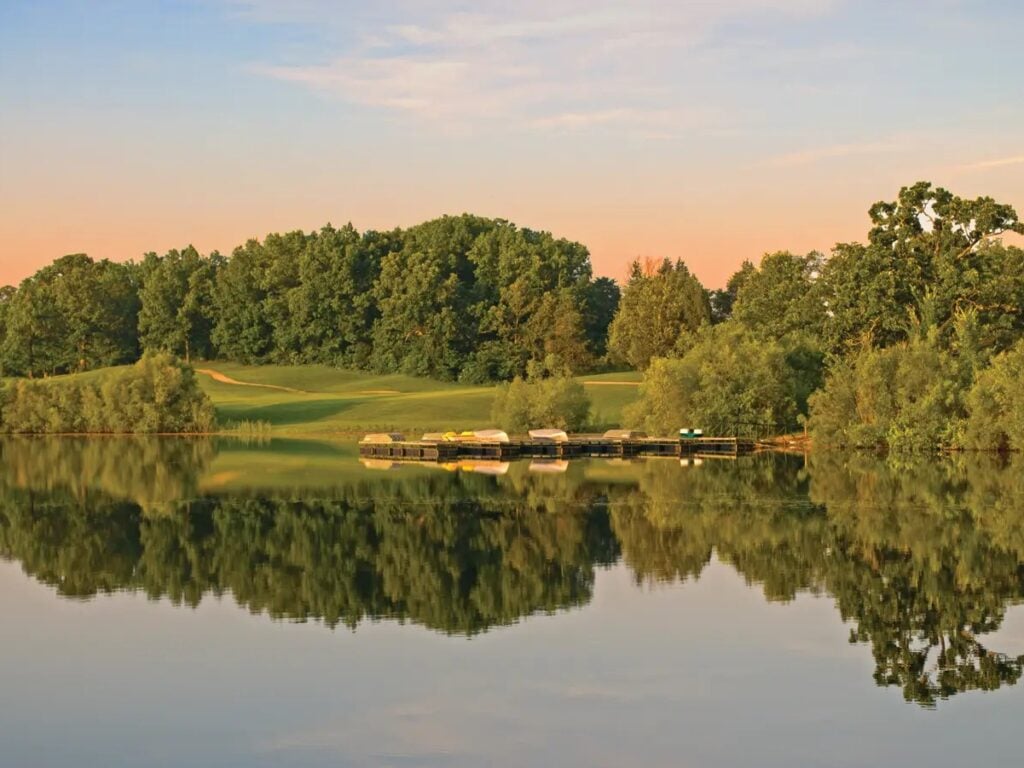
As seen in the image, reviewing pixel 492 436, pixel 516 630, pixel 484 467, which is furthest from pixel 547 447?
pixel 516 630

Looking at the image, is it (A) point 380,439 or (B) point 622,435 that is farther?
(B) point 622,435

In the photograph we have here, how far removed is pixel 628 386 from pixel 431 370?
A: 31.7 metres

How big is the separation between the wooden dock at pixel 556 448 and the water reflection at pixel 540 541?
11327 millimetres

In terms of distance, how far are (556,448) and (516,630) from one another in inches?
1961

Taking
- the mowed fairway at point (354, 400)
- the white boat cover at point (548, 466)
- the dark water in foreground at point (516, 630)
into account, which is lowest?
the white boat cover at point (548, 466)

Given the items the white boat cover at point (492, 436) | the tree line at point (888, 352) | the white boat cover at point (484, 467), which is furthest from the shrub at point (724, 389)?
A: the white boat cover at point (484, 467)

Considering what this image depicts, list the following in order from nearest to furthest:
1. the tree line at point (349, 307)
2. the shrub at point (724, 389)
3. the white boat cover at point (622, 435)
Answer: the white boat cover at point (622, 435)
the shrub at point (724, 389)
the tree line at point (349, 307)

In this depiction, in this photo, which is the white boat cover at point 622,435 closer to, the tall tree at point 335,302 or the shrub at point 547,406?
the shrub at point 547,406

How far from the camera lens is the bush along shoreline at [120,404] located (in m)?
102

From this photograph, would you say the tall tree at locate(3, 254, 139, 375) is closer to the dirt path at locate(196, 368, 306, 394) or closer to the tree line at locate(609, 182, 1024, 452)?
the dirt path at locate(196, 368, 306, 394)

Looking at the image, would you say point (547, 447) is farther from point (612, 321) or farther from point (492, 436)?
point (612, 321)

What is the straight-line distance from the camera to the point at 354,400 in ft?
375

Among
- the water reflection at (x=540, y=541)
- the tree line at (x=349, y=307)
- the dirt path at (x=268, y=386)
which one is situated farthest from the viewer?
the tree line at (x=349, y=307)

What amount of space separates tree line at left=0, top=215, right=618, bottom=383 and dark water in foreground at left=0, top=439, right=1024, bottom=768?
9254 cm
